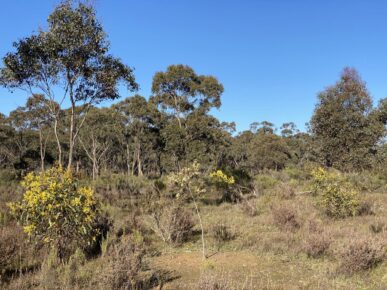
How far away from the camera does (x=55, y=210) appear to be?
569cm

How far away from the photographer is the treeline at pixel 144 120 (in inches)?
526

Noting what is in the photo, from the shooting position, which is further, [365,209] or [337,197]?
[365,209]

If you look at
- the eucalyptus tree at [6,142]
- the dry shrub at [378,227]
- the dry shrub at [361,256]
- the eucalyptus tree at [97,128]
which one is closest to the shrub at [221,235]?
the dry shrub at [361,256]

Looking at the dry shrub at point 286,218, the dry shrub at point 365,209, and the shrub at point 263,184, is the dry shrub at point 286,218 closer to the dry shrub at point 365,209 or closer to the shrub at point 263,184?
the dry shrub at point 365,209

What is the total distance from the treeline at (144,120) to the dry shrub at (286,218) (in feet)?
23.2

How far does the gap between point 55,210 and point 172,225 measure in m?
2.85

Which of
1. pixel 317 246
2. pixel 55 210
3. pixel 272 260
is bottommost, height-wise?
pixel 272 260

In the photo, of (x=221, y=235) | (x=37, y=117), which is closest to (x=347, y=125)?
(x=221, y=235)

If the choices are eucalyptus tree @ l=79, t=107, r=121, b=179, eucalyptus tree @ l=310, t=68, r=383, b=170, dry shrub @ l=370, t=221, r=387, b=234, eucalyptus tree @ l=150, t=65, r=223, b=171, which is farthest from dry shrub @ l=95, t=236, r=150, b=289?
eucalyptus tree @ l=79, t=107, r=121, b=179

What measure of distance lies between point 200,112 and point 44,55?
1679cm

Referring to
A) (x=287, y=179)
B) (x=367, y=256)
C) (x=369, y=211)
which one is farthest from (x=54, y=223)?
(x=287, y=179)

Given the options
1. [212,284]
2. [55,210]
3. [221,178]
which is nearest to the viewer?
[212,284]

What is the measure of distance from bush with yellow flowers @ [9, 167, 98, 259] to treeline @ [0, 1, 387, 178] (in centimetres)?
580

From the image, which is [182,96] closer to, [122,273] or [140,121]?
[140,121]
